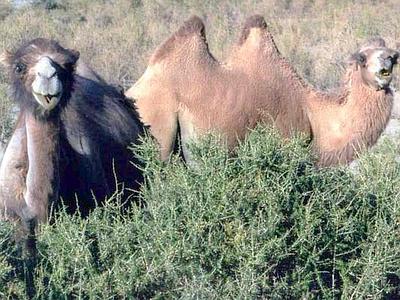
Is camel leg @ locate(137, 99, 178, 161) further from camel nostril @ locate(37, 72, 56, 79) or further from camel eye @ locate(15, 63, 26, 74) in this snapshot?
camel nostril @ locate(37, 72, 56, 79)

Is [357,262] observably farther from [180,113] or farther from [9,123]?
[9,123]

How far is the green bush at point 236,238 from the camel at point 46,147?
356mm

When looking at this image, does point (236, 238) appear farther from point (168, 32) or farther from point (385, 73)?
point (168, 32)

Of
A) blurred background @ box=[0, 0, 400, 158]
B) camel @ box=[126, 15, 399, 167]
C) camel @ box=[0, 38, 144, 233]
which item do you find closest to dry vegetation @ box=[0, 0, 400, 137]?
blurred background @ box=[0, 0, 400, 158]

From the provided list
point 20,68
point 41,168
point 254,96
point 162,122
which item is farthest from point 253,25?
point 41,168

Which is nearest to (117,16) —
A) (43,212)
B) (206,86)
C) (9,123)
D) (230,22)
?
(230,22)

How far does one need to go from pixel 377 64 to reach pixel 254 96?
39.3 inches

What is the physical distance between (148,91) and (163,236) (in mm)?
3047

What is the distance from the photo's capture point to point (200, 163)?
5.75 meters

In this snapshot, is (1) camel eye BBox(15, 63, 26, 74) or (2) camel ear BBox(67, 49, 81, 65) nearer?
(1) camel eye BBox(15, 63, 26, 74)

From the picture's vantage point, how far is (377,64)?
8391 millimetres

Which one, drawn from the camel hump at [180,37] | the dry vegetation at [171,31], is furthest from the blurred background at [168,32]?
the camel hump at [180,37]

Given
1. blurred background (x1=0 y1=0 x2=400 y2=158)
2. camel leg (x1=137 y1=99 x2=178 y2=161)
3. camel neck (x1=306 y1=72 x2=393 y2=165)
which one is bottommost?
blurred background (x1=0 y1=0 x2=400 y2=158)

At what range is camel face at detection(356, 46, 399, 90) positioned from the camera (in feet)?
27.4
